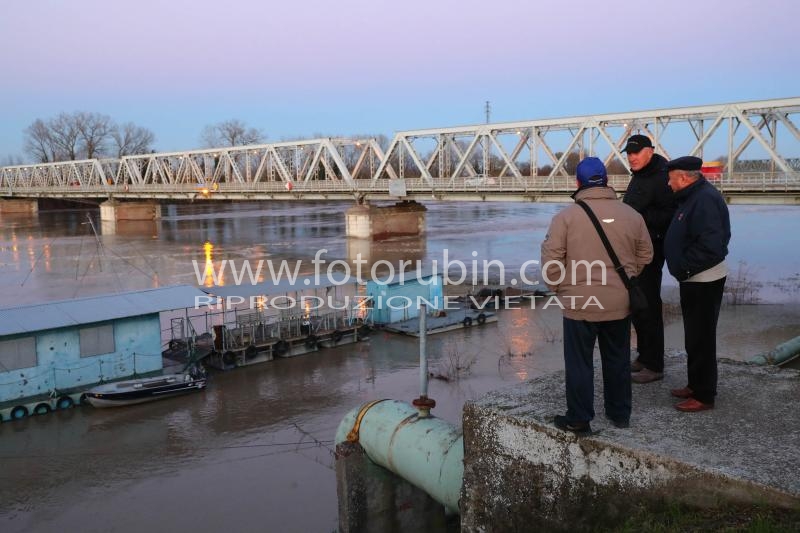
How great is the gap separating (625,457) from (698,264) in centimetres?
183

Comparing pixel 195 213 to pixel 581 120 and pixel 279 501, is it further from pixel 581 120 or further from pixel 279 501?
pixel 279 501

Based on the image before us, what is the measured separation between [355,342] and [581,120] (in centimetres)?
3149

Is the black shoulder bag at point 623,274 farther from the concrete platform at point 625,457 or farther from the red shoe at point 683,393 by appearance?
the red shoe at point 683,393

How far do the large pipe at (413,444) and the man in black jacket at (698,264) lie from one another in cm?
224

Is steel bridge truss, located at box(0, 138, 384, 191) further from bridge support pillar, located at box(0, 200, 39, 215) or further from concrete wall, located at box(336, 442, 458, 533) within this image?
concrete wall, located at box(336, 442, 458, 533)

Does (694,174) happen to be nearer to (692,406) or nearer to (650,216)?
(650,216)

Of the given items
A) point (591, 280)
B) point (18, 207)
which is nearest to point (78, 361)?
point (591, 280)

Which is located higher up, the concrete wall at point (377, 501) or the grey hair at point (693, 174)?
the grey hair at point (693, 174)

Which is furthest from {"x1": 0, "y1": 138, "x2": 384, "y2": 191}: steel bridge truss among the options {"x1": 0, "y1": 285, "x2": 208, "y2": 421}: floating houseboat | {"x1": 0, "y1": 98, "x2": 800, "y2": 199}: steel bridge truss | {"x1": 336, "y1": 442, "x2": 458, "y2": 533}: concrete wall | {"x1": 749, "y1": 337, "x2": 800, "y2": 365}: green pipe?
{"x1": 336, "y1": 442, "x2": 458, "y2": 533}: concrete wall

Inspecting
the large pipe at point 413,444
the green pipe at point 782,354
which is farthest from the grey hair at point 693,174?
the green pipe at point 782,354

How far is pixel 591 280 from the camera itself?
A: 5160 mm

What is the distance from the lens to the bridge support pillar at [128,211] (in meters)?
93.2

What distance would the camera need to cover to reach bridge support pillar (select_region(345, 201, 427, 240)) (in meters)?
60.7

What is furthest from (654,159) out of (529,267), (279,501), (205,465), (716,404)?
(529,267)
